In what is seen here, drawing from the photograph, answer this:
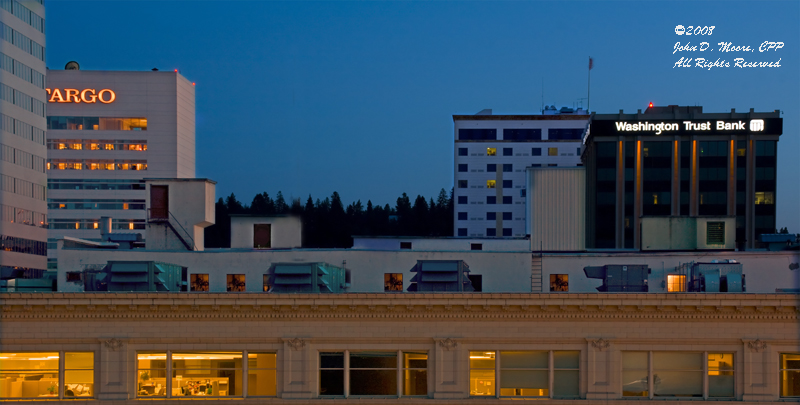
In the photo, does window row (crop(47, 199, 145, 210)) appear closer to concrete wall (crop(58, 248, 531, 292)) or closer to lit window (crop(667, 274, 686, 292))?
concrete wall (crop(58, 248, 531, 292))

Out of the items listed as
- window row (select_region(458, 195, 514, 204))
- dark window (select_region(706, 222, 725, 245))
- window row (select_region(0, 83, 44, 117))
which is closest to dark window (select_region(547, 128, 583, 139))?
window row (select_region(458, 195, 514, 204))

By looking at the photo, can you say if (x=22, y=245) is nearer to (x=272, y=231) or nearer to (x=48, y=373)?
(x=272, y=231)

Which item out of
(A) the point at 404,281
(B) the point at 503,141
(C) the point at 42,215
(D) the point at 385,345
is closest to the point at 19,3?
(C) the point at 42,215

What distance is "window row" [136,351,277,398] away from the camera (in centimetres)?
3312

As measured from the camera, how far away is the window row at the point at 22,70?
116 m

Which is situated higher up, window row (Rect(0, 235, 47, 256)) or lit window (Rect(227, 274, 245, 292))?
lit window (Rect(227, 274, 245, 292))

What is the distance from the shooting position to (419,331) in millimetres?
32812

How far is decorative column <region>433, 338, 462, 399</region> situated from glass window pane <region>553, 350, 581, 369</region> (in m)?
3.71

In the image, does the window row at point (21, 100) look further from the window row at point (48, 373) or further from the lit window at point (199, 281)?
the window row at point (48, 373)

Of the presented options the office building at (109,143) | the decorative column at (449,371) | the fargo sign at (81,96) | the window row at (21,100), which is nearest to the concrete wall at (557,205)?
the decorative column at (449,371)

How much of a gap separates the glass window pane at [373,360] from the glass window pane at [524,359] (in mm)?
4532

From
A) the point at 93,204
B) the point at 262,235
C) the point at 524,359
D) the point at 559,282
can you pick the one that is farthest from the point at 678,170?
the point at 93,204

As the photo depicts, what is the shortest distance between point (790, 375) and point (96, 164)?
164 m

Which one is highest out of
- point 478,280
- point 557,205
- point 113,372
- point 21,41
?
point 21,41
